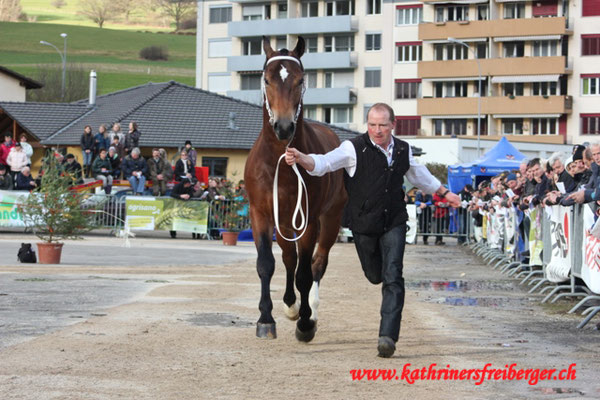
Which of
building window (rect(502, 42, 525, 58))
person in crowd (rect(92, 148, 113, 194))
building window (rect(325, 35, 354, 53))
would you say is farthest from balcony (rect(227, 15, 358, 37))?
person in crowd (rect(92, 148, 113, 194))

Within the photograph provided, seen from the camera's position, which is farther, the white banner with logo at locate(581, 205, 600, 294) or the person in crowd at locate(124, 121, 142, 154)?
the person in crowd at locate(124, 121, 142, 154)

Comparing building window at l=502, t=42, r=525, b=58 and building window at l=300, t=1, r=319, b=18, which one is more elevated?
building window at l=300, t=1, r=319, b=18

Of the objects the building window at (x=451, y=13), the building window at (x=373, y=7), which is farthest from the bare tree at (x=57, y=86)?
the building window at (x=451, y=13)

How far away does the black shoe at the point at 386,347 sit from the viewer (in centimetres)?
858

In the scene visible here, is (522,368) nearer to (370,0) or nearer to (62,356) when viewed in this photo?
(62,356)

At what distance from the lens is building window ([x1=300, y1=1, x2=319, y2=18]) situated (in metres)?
94.9

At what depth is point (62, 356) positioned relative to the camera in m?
8.12

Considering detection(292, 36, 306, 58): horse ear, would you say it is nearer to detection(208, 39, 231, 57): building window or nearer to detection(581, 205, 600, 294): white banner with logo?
detection(581, 205, 600, 294): white banner with logo

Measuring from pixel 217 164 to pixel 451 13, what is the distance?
1708 inches

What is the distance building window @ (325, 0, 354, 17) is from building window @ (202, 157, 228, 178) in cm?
4611

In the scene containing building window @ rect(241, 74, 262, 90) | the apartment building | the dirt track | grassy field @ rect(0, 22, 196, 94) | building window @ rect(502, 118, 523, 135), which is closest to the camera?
the dirt track

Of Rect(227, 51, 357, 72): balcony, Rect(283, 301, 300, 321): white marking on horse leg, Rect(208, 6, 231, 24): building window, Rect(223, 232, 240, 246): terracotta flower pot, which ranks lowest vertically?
Rect(283, 301, 300, 321): white marking on horse leg

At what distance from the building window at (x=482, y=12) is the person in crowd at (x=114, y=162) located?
56.8 meters

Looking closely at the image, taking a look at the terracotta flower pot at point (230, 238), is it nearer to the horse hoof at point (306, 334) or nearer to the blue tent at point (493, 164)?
the blue tent at point (493, 164)
